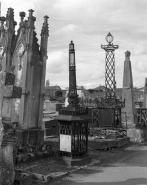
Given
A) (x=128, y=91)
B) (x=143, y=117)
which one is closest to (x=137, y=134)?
(x=143, y=117)

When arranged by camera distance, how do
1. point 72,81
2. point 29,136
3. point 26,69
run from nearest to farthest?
point 72,81
point 29,136
point 26,69

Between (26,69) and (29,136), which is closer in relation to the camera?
(29,136)

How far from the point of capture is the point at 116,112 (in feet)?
58.8

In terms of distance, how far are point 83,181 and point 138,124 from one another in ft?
35.0

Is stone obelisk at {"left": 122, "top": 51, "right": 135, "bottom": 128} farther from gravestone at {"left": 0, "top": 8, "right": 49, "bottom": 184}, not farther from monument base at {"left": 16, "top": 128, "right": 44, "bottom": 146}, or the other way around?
monument base at {"left": 16, "top": 128, "right": 44, "bottom": 146}

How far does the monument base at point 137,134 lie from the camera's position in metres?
16.7

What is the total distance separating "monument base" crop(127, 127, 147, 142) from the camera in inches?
658

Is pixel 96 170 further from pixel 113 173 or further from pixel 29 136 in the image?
pixel 29 136

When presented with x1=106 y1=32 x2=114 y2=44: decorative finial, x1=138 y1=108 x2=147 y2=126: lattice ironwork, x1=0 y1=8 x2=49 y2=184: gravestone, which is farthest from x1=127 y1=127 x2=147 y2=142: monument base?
x1=0 y1=8 x2=49 y2=184: gravestone

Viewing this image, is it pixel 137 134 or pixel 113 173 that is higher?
pixel 137 134

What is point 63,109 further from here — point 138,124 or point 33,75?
point 138,124

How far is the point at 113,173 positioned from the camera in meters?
8.70

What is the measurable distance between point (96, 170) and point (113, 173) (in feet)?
2.13

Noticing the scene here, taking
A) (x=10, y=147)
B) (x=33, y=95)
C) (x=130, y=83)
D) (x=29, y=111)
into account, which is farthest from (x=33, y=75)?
(x=130, y=83)
